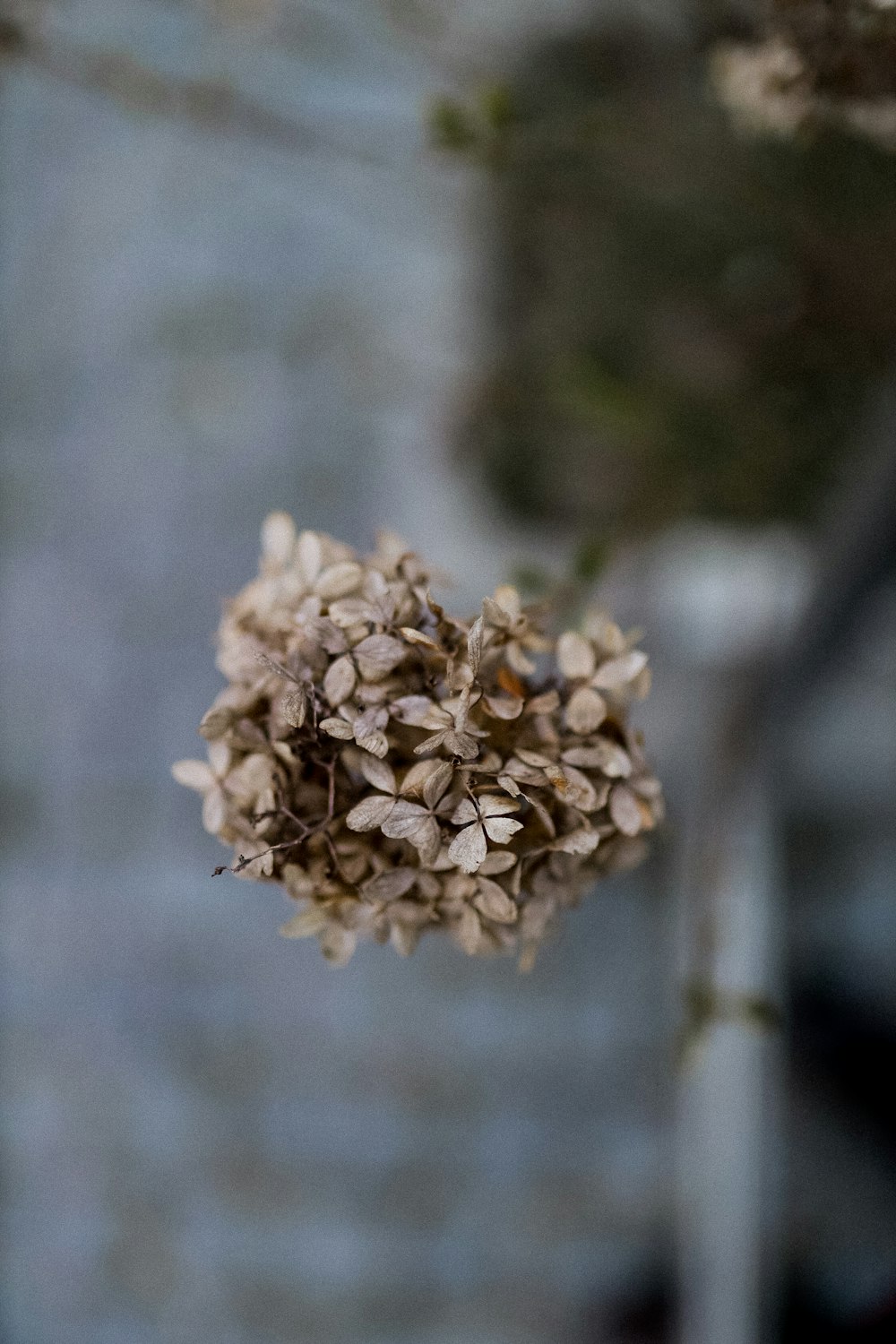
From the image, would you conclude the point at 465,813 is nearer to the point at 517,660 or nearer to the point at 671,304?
the point at 517,660

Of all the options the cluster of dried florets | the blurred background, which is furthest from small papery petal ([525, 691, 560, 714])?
the blurred background

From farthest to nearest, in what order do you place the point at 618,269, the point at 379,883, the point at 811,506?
the point at 618,269 < the point at 811,506 < the point at 379,883

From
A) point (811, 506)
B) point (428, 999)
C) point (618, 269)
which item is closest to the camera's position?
point (811, 506)

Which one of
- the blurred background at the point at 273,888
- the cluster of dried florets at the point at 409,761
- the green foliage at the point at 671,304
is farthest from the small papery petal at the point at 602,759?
the blurred background at the point at 273,888

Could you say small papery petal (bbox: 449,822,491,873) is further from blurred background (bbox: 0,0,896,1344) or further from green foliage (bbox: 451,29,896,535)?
blurred background (bbox: 0,0,896,1344)

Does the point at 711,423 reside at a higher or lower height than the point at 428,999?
higher

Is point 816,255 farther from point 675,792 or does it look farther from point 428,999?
point 428,999

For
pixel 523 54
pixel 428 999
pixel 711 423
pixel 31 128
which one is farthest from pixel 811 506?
pixel 31 128
